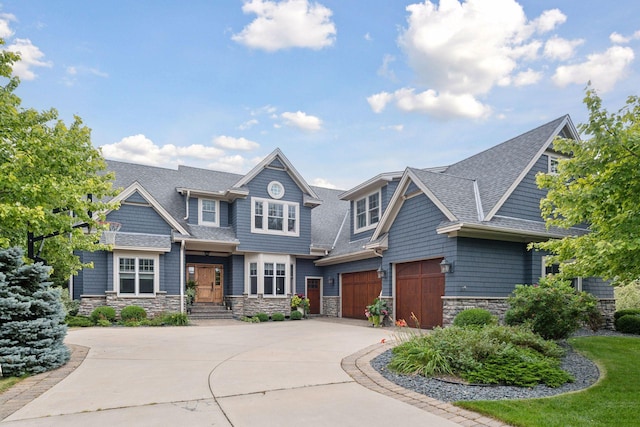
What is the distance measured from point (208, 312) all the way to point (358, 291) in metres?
6.99

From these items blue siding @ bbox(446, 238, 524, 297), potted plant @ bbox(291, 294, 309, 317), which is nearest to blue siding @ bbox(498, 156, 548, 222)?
blue siding @ bbox(446, 238, 524, 297)

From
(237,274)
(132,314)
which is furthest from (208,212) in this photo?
(132,314)

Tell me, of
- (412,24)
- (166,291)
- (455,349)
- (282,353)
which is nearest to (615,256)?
(455,349)

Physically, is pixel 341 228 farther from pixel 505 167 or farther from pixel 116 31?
pixel 116 31

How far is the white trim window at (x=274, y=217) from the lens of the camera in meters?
19.8

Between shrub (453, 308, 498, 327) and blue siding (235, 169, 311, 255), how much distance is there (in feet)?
33.5

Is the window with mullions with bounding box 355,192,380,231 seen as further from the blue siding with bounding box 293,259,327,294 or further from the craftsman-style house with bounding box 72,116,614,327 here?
the blue siding with bounding box 293,259,327,294

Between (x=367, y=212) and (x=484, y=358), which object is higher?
(x=367, y=212)

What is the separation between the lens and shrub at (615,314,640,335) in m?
12.7

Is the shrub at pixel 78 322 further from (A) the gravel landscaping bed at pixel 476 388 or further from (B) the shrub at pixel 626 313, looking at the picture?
(B) the shrub at pixel 626 313

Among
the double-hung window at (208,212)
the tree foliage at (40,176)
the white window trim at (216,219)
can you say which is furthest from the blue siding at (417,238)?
the tree foliage at (40,176)

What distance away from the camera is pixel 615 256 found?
19.3 ft

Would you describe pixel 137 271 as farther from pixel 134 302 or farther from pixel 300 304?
pixel 300 304

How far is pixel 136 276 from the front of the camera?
57.2 ft
